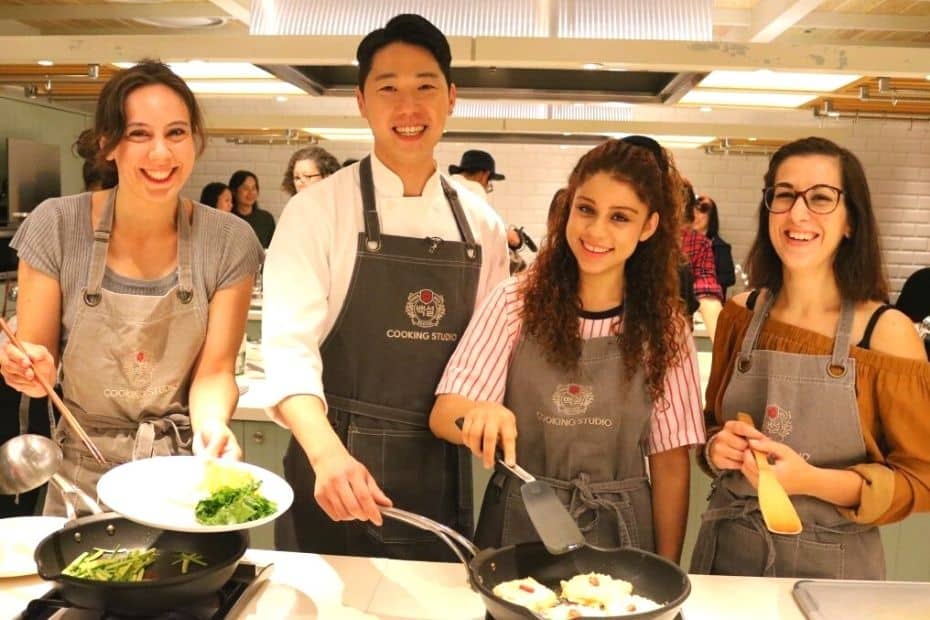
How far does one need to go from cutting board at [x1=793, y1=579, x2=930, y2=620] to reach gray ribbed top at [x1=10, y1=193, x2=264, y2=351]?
1.28 meters

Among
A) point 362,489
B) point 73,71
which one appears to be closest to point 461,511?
point 362,489

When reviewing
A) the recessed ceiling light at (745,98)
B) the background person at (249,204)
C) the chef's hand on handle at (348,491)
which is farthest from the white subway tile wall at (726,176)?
the chef's hand on handle at (348,491)

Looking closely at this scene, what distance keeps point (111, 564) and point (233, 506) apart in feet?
0.64

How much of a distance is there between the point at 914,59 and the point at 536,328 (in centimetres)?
152

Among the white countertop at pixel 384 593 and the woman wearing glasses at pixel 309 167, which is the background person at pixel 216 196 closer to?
the woman wearing glasses at pixel 309 167

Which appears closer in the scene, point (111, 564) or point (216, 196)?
point (111, 564)

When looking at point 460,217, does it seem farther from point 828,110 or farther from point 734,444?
point 828,110

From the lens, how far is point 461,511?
6.44 ft

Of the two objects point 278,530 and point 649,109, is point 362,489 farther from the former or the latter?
point 649,109

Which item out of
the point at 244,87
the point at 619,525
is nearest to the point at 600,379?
the point at 619,525

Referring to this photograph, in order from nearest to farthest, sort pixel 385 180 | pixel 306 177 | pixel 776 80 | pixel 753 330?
pixel 753 330, pixel 385 180, pixel 776 80, pixel 306 177

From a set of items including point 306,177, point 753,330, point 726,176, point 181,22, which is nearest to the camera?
point 753,330

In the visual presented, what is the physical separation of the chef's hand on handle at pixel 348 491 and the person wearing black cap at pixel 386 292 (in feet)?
1.05

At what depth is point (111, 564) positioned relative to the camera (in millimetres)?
1308
